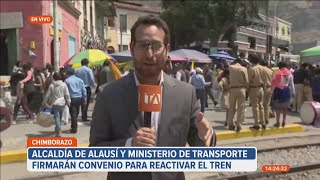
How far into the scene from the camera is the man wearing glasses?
1973 millimetres

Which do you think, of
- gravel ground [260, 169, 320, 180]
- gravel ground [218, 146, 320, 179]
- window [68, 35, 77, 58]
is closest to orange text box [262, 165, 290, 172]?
gravel ground [260, 169, 320, 180]

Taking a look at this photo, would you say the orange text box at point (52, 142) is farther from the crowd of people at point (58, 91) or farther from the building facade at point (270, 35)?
the crowd of people at point (58, 91)

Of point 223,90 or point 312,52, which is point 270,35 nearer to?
point 312,52

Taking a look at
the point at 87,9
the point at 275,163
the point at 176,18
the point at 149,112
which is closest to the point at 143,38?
the point at 149,112

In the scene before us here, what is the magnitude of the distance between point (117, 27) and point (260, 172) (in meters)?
42.5

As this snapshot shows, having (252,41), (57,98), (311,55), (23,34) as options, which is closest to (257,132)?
(57,98)

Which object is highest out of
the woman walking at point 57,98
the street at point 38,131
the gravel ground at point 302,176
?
the woman walking at point 57,98

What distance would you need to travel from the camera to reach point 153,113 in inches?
79.3

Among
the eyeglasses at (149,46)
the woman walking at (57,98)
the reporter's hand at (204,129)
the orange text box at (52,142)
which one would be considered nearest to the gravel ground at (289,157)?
the woman walking at (57,98)

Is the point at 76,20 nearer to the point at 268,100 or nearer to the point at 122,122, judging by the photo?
the point at 268,100

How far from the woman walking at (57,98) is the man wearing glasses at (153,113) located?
7712 millimetres

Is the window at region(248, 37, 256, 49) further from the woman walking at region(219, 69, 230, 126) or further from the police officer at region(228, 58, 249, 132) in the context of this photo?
the woman walking at region(219, 69, 230, 126)

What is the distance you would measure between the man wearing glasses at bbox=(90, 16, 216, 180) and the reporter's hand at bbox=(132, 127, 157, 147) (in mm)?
42

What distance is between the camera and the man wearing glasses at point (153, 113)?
197cm
